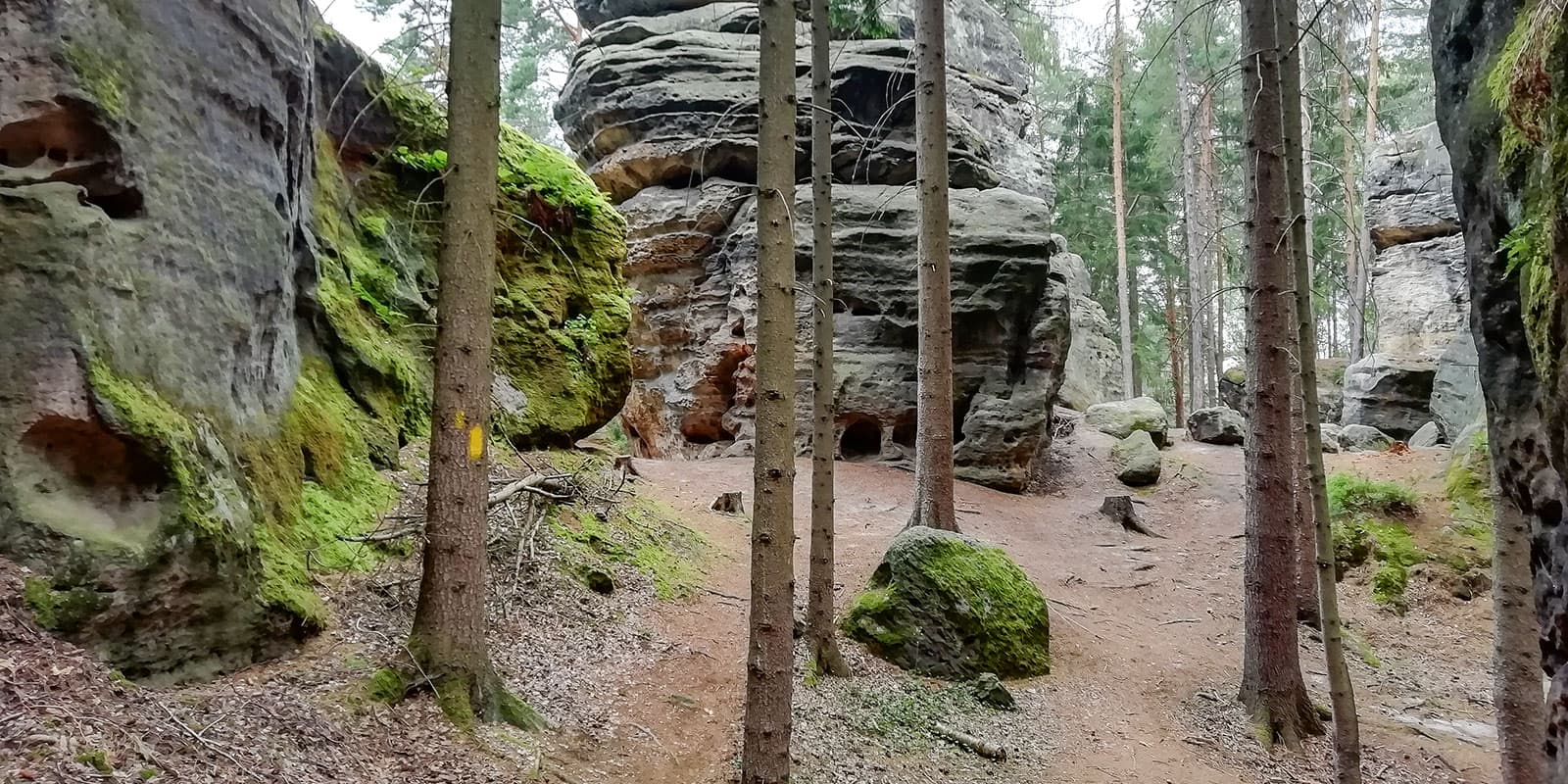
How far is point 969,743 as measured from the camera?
607 cm

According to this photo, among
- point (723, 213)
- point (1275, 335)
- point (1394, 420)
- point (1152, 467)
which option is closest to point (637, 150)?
point (723, 213)

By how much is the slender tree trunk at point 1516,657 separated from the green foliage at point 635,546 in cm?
627

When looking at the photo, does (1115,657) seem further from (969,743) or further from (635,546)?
(635,546)

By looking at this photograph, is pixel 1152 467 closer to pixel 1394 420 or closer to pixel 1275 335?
pixel 1394 420

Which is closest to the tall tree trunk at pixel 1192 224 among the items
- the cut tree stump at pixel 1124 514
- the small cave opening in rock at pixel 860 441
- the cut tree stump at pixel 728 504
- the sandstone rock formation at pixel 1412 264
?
the sandstone rock formation at pixel 1412 264

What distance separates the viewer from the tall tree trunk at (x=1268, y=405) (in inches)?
271

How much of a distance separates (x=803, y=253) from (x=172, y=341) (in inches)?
493

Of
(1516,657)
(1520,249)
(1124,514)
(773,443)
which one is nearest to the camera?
(1520,249)

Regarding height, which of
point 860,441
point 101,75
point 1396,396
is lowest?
point 860,441

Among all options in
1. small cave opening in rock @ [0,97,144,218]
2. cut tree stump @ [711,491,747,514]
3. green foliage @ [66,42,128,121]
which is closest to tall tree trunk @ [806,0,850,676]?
cut tree stump @ [711,491,747,514]

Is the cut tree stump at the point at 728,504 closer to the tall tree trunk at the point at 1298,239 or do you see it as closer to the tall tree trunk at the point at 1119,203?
the tall tree trunk at the point at 1298,239

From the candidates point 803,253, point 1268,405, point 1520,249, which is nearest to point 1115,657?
point 1268,405

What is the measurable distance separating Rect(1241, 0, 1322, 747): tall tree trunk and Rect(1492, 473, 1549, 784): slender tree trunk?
6.35 ft

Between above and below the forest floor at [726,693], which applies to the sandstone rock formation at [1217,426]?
above
